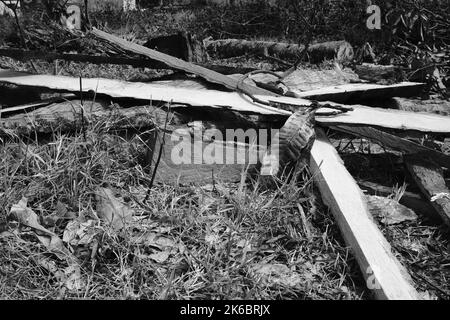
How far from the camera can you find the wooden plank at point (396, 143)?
2852 mm

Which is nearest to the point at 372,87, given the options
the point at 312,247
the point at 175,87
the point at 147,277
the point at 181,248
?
the point at 175,87

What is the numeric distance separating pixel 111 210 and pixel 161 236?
0.30m

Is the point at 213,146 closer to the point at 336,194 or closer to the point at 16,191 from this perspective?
the point at 336,194

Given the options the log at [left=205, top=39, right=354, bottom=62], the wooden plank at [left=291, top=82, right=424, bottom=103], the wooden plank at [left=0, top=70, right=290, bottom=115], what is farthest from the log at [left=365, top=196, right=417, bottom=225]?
the log at [left=205, top=39, right=354, bottom=62]

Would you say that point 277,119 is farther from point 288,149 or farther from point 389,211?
point 389,211

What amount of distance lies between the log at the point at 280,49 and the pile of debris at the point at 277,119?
1.37 meters

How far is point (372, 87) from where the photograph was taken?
3.84m

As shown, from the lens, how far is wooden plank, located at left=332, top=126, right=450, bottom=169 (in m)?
2.85

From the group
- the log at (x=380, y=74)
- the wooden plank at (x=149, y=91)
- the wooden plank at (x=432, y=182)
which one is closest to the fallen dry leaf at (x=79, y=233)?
the wooden plank at (x=149, y=91)

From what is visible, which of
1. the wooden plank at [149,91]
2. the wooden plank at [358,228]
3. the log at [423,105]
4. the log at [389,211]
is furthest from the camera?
the log at [423,105]

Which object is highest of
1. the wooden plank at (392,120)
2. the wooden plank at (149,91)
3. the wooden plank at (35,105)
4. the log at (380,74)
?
the wooden plank at (392,120)

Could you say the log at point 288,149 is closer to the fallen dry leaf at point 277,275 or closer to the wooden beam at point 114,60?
the fallen dry leaf at point 277,275

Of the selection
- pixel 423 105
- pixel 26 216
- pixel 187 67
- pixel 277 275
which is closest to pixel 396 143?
pixel 277 275

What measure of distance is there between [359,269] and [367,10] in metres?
4.40
